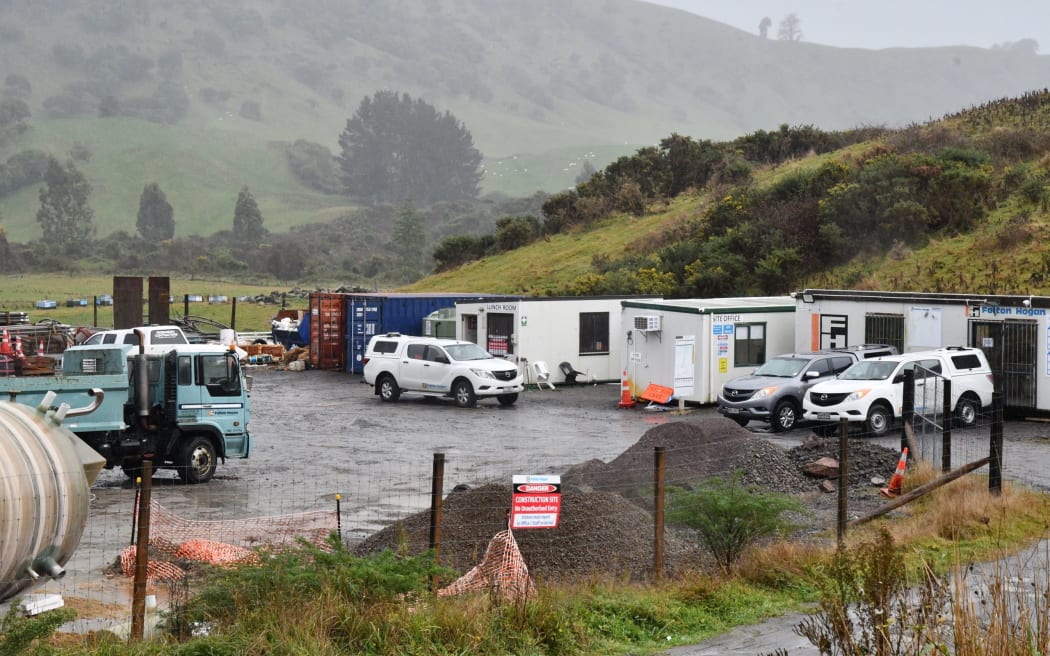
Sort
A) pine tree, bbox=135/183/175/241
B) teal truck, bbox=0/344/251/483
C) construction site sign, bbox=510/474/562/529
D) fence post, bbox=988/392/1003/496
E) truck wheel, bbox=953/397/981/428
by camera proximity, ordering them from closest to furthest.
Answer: construction site sign, bbox=510/474/562/529 → fence post, bbox=988/392/1003/496 → teal truck, bbox=0/344/251/483 → truck wheel, bbox=953/397/981/428 → pine tree, bbox=135/183/175/241

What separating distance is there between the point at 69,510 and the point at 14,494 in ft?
1.88

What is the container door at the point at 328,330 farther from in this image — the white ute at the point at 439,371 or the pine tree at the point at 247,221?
the pine tree at the point at 247,221

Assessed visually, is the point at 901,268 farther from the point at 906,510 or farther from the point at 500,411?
the point at 906,510

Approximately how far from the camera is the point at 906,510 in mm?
14883

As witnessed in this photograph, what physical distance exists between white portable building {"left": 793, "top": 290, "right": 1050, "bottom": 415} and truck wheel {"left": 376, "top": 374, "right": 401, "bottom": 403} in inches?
436

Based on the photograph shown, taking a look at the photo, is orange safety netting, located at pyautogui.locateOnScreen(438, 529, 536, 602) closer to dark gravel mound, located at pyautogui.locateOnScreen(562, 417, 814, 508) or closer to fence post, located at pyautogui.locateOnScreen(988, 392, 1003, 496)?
dark gravel mound, located at pyautogui.locateOnScreen(562, 417, 814, 508)

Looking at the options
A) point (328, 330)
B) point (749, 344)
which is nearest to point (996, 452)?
point (749, 344)

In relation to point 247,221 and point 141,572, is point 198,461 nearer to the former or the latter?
point 141,572

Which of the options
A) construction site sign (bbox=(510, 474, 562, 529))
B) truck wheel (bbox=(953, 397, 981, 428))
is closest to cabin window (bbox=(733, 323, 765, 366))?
truck wheel (bbox=(953, 397, 981, 428))

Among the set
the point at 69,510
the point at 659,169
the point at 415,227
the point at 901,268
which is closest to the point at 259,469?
the point at 69,510

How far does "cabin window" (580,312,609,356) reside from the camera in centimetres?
3566

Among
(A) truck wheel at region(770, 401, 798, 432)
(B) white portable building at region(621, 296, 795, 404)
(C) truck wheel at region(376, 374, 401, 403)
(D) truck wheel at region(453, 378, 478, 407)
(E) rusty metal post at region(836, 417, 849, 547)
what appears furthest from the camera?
(C) truck wheel at region(376, 374, 401, 403)

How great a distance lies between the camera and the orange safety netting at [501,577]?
9469 mm

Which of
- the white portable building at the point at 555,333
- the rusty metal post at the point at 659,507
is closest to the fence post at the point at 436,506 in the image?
the rusty metal post at the point at 659,507
